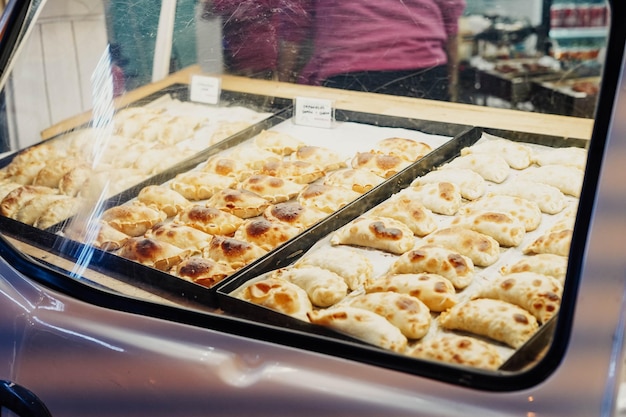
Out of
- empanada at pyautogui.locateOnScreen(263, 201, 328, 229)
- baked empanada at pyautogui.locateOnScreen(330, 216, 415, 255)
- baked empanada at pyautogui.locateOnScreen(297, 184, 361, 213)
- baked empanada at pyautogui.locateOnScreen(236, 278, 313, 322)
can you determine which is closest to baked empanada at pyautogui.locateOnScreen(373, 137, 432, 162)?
baked empanada at pyautogui.locateOnScreen(297, 184, 361, 213)

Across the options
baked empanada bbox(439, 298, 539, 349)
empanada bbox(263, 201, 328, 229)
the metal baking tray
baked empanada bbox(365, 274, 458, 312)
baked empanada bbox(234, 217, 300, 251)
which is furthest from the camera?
empanada bbox(263, 201, 328, 229)

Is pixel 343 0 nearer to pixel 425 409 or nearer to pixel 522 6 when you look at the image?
pixel 522 6

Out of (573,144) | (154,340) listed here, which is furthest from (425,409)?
(573,144)

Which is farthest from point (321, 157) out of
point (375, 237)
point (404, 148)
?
point (375, 237)

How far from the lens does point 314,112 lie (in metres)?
2.49

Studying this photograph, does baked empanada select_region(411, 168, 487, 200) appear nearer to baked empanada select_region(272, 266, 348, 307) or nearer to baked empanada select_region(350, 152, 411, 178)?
baked empanada select_region(350, 152, 411, 178)

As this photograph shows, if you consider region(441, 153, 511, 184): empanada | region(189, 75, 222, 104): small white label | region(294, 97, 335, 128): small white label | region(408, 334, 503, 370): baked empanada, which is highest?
region(189, 75, 222, 104): small white label

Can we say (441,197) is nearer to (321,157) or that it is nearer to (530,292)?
(321,157)

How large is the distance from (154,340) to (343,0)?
49.3 inches

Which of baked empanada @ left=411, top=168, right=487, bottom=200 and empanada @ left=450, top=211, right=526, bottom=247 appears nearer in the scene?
empanada @ left=450, top=211, right=526, bottom=247

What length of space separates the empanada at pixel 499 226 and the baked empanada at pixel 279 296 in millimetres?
547

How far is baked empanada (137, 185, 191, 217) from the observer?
2170mm

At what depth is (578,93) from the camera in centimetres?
134

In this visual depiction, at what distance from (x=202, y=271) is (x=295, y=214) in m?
0.40
